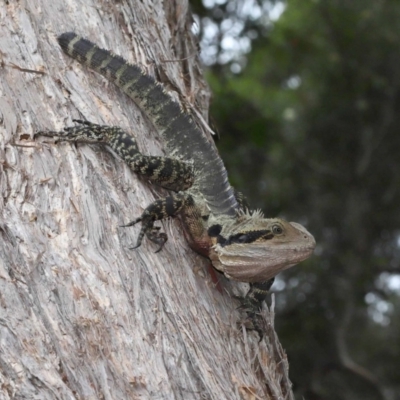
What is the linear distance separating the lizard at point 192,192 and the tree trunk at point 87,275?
10 cm

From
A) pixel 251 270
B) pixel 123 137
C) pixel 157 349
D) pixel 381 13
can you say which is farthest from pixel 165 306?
pixel 381 13

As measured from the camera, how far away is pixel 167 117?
5.39 metres

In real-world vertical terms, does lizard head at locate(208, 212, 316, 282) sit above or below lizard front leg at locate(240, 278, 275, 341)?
above

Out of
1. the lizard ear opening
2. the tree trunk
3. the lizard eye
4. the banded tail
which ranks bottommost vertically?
the tree trunk

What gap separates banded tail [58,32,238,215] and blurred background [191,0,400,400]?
20.3ft

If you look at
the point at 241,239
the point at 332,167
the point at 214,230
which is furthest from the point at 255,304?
the point at 332,167

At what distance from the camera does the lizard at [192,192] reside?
14.6 ft

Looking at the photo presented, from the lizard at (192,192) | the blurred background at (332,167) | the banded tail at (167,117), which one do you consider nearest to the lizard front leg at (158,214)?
the lizard at (192,192)

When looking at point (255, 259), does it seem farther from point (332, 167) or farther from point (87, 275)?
point (332, 167)

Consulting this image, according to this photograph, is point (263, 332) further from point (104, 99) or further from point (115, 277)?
point (104, 99)

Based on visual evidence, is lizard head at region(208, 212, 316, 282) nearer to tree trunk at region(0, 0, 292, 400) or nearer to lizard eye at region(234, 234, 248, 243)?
lizard eye at region(234, 234, 248, 243)

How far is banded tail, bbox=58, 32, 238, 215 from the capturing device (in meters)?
5.07

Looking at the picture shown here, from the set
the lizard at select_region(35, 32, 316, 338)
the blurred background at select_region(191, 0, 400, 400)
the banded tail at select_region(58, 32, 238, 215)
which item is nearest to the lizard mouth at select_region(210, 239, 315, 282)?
the lizard at select_region(35, 32, 316, 338)

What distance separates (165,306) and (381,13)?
1051 cm
